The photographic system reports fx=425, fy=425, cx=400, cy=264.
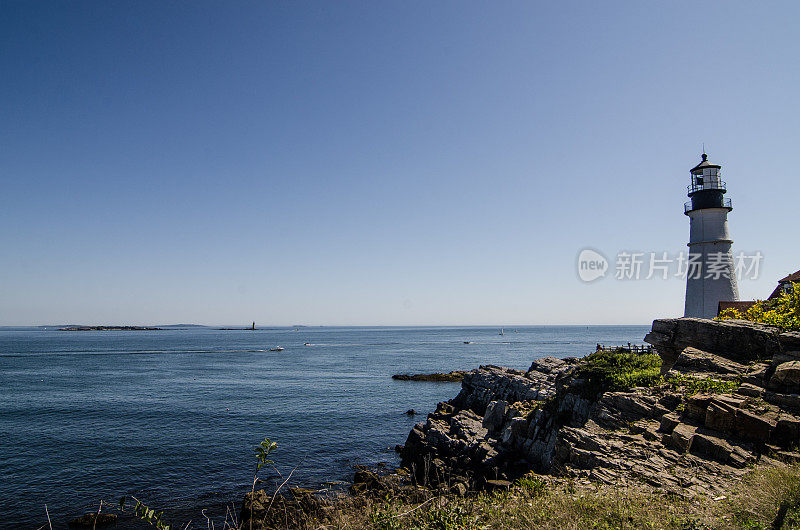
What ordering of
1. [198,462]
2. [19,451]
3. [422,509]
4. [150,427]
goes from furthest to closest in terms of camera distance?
1. [150,427]
2. [19,451]
3. [198,462]
4. [422,509]

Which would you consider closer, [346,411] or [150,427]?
[150,427]

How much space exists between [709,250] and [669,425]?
28.5 m

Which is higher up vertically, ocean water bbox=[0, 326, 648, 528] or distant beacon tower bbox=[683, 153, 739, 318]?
distant beacon tower bbox=[683, 153, 739, 318]

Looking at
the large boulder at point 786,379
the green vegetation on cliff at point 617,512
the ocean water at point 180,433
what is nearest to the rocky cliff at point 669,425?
the large boulder at point 786,379

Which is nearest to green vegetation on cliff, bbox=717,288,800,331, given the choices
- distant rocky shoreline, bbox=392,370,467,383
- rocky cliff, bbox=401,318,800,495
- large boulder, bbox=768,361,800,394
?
rocky cliff, bbox=401,318,800,495

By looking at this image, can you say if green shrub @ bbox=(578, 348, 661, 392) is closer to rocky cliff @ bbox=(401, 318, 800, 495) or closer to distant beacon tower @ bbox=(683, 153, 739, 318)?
rocky cliff @ bbox=(401, 318, 800, 495)

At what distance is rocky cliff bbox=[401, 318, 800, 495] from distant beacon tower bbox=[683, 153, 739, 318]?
1716cm

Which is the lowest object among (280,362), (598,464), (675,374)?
(280,362)

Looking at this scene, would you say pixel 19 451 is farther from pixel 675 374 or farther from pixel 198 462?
pixel 675 374

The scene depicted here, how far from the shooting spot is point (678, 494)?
881 cm

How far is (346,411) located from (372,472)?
1486 cm

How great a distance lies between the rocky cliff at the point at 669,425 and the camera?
34.0ft

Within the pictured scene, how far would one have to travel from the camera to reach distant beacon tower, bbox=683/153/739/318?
3369 centimetres

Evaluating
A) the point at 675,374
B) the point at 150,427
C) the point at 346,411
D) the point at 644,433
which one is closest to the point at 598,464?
the point at 644,433
